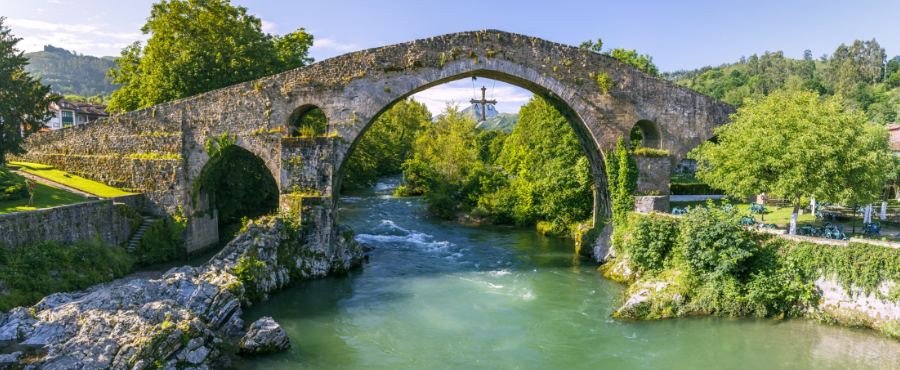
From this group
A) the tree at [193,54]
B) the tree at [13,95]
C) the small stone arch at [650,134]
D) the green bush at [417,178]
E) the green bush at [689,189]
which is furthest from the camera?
the green bush at [417,178]

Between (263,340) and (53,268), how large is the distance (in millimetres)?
6644

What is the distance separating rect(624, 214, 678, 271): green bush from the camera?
1301 cm

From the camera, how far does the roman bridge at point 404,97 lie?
50.4 ft

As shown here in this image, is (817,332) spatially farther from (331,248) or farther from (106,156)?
(106,156)

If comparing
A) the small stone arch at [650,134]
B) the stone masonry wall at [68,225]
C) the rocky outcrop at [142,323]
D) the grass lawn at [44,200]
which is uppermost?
the small stone arch at [650,134]

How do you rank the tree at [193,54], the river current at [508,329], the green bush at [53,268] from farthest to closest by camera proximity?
the tree at [193,54], the green bush at [53,268], the river current at [508,329]

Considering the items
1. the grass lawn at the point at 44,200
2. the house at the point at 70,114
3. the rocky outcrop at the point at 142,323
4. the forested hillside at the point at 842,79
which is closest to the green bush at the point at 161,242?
the grass lawn at the point at 44,200

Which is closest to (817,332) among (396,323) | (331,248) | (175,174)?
(396,323)

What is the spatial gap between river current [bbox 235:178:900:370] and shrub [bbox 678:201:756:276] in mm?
1287

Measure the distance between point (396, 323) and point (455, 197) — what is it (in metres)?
16.3

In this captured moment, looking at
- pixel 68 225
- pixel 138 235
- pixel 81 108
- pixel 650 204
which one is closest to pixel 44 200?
pixel 68 225

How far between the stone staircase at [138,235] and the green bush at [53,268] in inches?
45.9

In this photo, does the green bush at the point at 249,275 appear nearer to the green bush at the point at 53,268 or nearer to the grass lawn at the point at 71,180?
the green bush at the point at 53,268

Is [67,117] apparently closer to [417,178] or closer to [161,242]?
[417,178]
